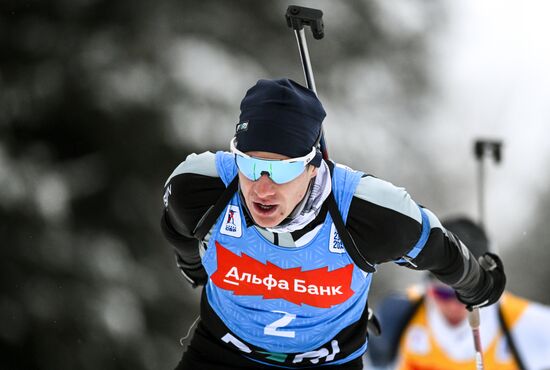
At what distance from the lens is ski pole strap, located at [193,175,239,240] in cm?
296

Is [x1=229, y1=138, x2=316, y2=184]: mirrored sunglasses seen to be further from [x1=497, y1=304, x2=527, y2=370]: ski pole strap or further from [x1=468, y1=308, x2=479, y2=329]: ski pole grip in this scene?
[x1=497, y1=304, x2=527, y2=370]: ski pole strap

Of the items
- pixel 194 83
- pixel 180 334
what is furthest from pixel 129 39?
pixel 180 334

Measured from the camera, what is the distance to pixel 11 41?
9.42 m

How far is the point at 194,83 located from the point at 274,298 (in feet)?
22.2

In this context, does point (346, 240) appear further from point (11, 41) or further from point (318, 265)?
point (11, 41)

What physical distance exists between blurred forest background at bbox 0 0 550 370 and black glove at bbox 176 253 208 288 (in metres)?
5.57

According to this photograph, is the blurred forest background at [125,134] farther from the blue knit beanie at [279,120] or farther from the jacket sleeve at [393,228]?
the blue knit beanie at [279,120]

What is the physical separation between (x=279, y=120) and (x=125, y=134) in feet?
23.8

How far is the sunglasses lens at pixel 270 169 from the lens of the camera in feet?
8.87

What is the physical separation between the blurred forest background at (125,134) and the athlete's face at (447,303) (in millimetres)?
3968

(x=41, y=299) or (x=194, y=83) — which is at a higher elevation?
(x=194, y=83)

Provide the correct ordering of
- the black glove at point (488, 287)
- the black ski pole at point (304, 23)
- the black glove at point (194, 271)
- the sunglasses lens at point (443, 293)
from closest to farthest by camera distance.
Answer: the black ski pole at point (304, 23)
the black glove at point (488, 287)
the black glove at point (194, 271)
the sunglasses lens at point (443, 293)

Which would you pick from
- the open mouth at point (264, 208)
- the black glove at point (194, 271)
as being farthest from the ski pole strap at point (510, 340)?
the open mouth at point (264, 208)

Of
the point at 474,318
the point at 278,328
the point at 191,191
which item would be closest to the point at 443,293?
the point at 474,318
